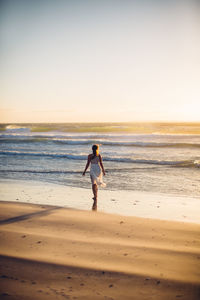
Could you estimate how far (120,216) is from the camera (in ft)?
20.4

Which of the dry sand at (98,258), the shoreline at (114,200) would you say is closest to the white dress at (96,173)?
the shoreline at (114,200)

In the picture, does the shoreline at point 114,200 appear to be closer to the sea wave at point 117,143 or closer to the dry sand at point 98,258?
the dry sand at point 98,258

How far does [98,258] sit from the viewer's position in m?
4.01

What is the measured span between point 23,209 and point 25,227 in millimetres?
1395

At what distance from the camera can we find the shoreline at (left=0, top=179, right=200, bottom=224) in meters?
6.57

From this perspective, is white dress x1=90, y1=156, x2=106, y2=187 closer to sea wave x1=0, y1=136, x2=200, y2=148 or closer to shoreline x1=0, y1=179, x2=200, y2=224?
shoreline x1=0, y1=179, x2=200, y2=224

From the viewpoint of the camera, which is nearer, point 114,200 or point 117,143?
point 114,200

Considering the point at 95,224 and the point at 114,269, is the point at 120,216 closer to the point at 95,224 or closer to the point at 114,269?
the point at 95,224

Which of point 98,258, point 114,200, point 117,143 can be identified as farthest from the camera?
point 117,143

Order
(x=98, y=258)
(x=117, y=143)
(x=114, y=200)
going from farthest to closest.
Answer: (x=117, y=143), (x=114, y=200), (x=98, y=258)

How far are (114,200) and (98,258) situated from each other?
12.9 feet

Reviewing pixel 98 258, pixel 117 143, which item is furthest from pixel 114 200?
pixel 117 143

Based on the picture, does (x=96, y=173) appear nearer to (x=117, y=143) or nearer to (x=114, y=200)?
Result: (x=114, y=200)

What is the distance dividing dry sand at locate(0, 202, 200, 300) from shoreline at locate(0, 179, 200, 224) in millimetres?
759
